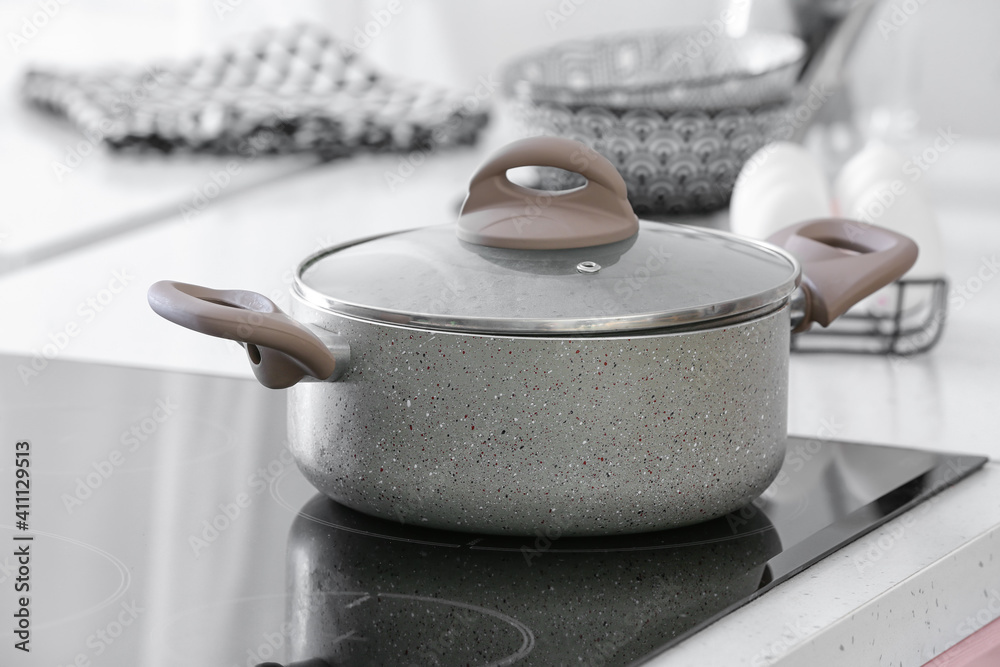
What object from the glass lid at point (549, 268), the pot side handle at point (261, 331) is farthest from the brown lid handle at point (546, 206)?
the pot side handle at point (261, 331)

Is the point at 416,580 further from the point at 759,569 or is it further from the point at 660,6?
the point at 660,6

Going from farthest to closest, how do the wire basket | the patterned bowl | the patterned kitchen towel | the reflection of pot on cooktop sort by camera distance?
the patterned kitchen towel → the patterned bowl → the wire basket → the reflection of pot on cooktop

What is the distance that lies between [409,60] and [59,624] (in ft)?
7.58

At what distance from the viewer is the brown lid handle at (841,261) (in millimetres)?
614

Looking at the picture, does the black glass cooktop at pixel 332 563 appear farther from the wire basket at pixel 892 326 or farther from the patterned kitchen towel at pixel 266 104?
the patterned kitchen towel at pixel 266 104

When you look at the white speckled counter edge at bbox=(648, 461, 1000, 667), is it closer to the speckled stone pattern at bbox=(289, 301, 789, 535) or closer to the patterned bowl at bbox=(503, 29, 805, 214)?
the speckled stone pattern at bbox=(289, 301, 789, 535)

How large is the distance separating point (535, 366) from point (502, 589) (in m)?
0.10

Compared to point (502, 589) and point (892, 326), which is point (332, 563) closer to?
point (502, 589)

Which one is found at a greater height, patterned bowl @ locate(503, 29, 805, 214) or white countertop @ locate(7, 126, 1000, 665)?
patterned bowl @ locate(503, 29, 805, 214)

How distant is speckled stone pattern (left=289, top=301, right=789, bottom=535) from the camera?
49 cm

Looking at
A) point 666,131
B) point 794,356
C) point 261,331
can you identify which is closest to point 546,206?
point 261,331

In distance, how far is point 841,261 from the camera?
0.63 m

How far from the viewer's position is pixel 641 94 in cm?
147

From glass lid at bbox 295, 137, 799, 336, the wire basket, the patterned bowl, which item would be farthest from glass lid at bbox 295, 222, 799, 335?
the patterned bowl
